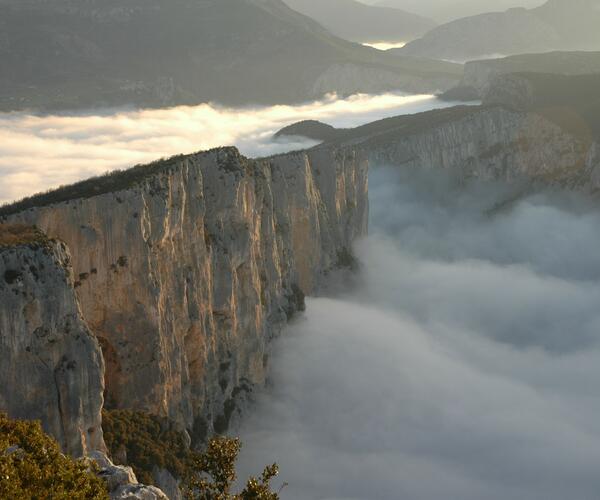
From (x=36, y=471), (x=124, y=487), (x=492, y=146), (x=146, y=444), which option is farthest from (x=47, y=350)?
(x=492, y=146)

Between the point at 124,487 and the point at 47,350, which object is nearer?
the point at 124,487

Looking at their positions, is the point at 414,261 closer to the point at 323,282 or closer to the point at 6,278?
the point at 323,282

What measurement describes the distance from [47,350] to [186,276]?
740 inches

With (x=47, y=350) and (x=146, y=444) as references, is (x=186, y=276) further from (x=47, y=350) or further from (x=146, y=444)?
(x=47, y=350)

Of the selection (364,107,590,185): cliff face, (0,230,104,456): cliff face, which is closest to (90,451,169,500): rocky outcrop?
(0,230,104,456): cliff face

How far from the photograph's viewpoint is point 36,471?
82.4ft

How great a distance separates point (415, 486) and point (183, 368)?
63.1 feet

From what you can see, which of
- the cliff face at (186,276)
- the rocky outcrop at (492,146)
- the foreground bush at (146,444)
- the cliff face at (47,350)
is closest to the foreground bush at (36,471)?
the cliff face at (47,350)

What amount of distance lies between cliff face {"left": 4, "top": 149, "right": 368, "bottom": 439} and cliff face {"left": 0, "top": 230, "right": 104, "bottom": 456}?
7385mm

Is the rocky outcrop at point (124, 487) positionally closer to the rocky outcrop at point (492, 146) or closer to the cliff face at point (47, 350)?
the cliff face at point (47, 350)

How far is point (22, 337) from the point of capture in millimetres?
38969

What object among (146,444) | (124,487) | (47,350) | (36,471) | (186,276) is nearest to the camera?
(36,471)

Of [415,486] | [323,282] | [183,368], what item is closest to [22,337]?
[183,368]

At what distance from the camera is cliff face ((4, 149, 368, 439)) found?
50250 mm
